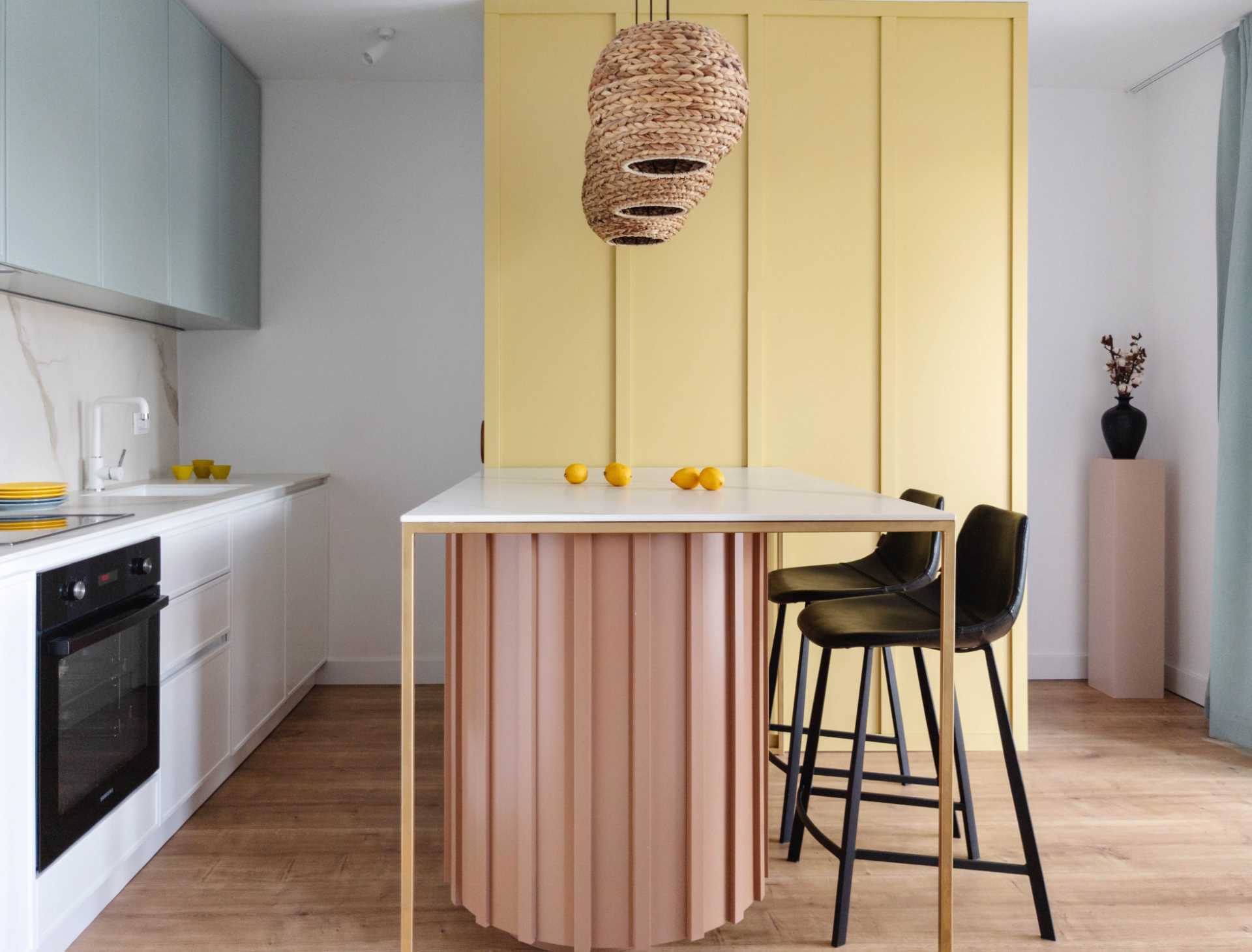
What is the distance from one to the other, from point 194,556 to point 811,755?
183cm

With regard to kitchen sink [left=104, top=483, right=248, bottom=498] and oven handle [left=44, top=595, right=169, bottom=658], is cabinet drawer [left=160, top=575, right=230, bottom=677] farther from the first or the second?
kitchen sink [left=104, top=483, right=248, bottom=498]

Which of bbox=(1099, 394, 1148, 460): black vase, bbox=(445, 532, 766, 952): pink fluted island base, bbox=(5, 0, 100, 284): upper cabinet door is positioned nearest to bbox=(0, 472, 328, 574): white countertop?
bbox=(5, 0, 100, 284): upper cabinet door

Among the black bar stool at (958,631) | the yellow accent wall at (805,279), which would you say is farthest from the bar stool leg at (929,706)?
the yellow accent wall at (805,279)

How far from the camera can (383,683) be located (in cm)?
426

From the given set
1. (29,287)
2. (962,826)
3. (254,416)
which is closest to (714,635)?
(962,826)

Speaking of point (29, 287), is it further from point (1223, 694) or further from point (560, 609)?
point (1223, 694)

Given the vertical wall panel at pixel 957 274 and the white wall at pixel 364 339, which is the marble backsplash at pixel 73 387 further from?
the vertical wall panel at pixel 957 274

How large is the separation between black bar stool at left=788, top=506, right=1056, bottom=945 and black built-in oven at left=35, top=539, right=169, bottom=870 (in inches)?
64.8

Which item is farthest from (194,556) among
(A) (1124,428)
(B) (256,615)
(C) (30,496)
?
(A) (1124,428)

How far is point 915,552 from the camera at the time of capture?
105 inches

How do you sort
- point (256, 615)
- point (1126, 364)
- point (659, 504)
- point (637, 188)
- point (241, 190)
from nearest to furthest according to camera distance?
point (659, 504), point (637, 188), point (256, 615), point (241, 190), point (1126, 364)

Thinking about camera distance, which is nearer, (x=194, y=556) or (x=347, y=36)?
(x=194, y=556)

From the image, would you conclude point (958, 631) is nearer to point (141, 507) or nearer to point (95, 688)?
point (95, 688)

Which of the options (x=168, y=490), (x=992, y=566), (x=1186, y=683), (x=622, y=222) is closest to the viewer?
(x=992, y=566)
